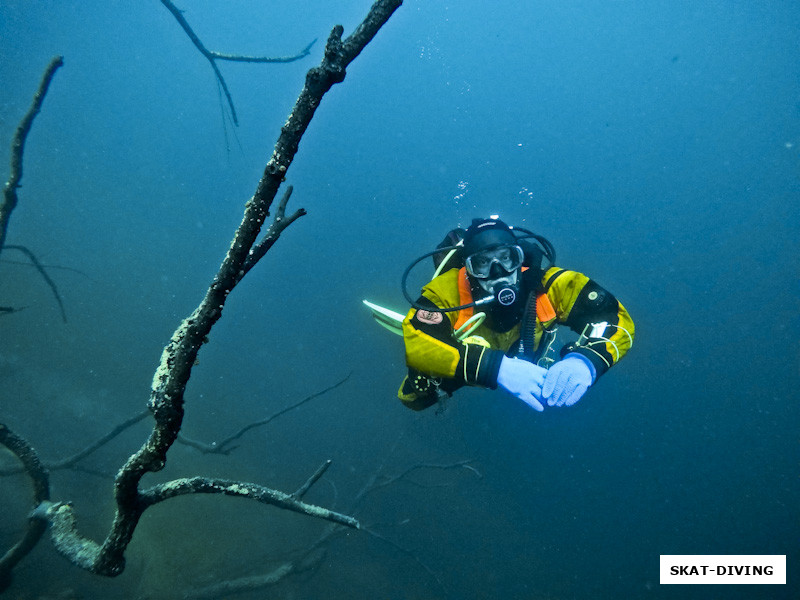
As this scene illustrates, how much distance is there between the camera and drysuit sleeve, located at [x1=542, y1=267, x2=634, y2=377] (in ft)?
11.6

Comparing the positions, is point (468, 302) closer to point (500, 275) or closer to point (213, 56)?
point (500, 275)

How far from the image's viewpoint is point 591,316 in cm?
384

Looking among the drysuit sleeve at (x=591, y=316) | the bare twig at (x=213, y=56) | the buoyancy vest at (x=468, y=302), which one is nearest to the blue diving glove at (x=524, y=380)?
the drysuit sleeve at (x=591, y=316)

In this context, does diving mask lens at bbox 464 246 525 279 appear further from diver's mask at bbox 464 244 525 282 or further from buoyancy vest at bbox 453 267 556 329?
buoyancy vest at bbox 453 267 556 329

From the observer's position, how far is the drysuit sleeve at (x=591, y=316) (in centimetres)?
354

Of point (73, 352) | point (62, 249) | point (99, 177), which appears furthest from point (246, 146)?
point (73, 352)

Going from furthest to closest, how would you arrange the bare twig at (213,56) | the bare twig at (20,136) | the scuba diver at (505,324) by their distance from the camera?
the scuba diver at (505,324) → the bare twig at (213,56) → the bare twig at (20,136)

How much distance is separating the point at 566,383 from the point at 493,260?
128 centimetres

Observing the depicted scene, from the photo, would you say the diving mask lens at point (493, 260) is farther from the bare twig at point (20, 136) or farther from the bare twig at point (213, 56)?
the bare twig at point (20, 136)

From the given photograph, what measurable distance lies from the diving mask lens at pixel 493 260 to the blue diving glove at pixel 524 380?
3.14ft

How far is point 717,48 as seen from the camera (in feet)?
203

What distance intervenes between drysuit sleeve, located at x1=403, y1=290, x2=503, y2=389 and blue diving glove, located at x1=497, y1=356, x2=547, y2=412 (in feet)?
0.24

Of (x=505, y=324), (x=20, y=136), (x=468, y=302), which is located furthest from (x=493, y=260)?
(x=20, y=136)

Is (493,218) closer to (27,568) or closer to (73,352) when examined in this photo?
(27,568)
